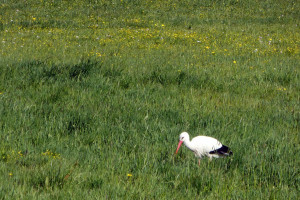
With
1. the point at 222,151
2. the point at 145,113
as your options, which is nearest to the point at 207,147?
the point at 222,151

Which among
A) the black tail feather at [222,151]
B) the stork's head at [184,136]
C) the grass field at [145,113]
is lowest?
the grass field at [145,113]

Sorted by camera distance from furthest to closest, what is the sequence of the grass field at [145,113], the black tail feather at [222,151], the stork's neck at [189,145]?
the stork's neck at [189,145], the black tail feather at [222,151], the grass field at [145,113]

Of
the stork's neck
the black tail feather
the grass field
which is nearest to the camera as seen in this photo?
the grass field

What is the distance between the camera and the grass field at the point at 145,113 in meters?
2.98

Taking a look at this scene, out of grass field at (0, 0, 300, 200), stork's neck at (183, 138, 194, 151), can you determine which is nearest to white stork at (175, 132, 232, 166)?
stork's neck at (183, 138, 194, 151)

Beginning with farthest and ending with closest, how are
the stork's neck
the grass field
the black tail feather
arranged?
the stork's neck < the black tail feather < the grass field

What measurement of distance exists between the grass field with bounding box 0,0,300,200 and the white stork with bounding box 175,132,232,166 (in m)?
0.11

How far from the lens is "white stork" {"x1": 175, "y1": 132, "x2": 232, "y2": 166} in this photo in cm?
333

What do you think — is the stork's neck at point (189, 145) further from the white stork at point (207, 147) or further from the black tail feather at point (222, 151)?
the black tail feather at point (222, 151)

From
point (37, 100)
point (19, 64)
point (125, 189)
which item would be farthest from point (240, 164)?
point (19, 64)

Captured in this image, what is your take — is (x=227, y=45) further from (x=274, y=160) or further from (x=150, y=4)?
(x=150, y=4)

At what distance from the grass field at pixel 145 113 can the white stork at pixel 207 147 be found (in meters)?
0.11

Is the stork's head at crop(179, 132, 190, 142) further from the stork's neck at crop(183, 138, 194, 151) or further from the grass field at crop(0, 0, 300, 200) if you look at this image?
the grass field at crop(0, 0, 300, 200)

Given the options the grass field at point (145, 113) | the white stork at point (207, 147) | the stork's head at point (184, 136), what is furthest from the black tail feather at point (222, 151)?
the stork's head at point (184, 136)
